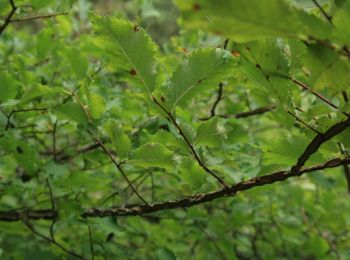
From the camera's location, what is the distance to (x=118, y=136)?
28.5 inches

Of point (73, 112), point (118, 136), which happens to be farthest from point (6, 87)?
point (118, 136)

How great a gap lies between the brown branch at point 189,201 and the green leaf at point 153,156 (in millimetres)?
80

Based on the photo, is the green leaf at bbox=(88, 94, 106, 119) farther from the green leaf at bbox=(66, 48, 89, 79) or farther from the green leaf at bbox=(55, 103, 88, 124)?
the green leaf at bbox=(66, 48, 89, 79)

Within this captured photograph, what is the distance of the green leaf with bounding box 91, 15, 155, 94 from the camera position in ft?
1.88

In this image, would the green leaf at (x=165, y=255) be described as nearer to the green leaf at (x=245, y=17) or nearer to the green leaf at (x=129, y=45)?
the green leaf at (x=129, y=45)

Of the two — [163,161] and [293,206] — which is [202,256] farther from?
[163,161]

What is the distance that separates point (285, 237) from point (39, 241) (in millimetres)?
1024

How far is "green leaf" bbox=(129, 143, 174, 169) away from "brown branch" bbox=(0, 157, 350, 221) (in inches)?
3.2

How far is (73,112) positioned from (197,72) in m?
0.34

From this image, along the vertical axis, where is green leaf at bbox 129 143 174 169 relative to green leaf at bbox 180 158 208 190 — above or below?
above

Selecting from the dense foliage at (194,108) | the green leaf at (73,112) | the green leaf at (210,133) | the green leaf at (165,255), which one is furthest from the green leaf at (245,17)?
the green leaf at (165,255)

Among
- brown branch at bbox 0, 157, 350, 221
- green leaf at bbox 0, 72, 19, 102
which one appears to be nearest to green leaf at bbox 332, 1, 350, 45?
brown branch at bbox 0, 157, 350, 221

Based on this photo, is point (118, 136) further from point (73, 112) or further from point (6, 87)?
point (6, 87)

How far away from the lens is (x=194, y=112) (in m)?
1.37
